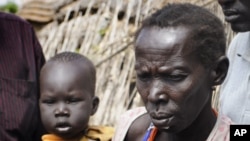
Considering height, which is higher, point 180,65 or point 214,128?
point 180,65

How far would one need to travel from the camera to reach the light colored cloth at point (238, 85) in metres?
2.49

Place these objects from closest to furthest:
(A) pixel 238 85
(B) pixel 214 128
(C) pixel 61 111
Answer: (B) pixel 214 128
(A) pixel 238 85
(C) pixel 61 111

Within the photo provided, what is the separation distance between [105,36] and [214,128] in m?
3.09

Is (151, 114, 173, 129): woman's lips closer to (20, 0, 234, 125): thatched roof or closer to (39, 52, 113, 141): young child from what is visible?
(39, 52, 113, 141): young child

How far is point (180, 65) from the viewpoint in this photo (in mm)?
2062

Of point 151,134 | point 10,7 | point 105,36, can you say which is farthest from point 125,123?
point 10,7

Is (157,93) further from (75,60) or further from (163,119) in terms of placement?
(75,60)

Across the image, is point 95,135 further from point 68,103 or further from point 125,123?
point 125,123

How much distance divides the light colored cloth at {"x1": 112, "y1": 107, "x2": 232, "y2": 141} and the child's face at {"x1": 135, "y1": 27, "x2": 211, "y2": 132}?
4.8 inches

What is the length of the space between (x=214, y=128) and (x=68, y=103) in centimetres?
96

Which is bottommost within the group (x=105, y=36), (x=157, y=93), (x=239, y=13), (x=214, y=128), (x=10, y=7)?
(x=10, y=7)

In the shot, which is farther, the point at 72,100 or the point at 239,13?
the point at 72,100

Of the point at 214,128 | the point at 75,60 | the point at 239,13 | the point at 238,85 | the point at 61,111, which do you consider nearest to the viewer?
the point at 214,128

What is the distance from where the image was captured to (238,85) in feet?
8.39
